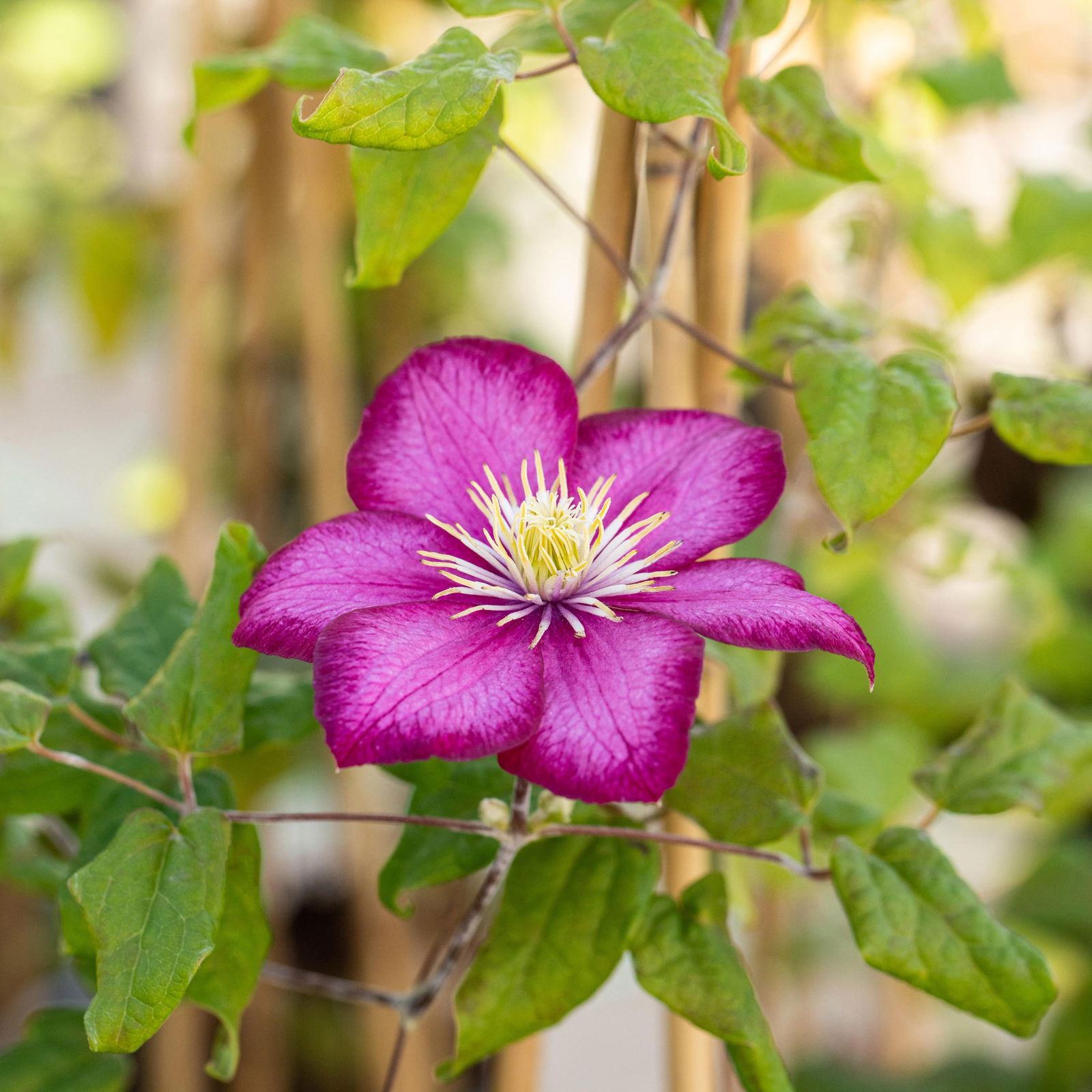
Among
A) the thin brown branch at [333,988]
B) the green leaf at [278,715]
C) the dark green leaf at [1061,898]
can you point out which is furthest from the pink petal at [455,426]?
the dark green leaf at [1061,898]

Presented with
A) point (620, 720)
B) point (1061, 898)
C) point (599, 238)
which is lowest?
point (1061, 898)

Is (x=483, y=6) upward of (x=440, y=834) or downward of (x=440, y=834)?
upward

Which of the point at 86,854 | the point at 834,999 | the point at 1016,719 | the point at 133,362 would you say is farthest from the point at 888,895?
the point at 133,362

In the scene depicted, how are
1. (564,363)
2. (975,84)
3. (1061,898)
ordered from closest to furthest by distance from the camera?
(975,84) → (1061,898) → (564,363)

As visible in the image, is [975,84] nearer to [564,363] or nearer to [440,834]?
[440,834]

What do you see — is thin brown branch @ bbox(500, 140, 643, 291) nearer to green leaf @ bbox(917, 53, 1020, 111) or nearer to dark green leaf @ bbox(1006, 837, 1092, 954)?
green leaf @ bbox(917, 53, 1020, 111)

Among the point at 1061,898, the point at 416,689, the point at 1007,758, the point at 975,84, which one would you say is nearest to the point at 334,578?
the point at 416,689

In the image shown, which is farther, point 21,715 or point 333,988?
point 333,988

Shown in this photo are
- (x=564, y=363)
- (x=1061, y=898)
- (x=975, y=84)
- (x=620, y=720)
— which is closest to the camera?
(x=620, y=720)
